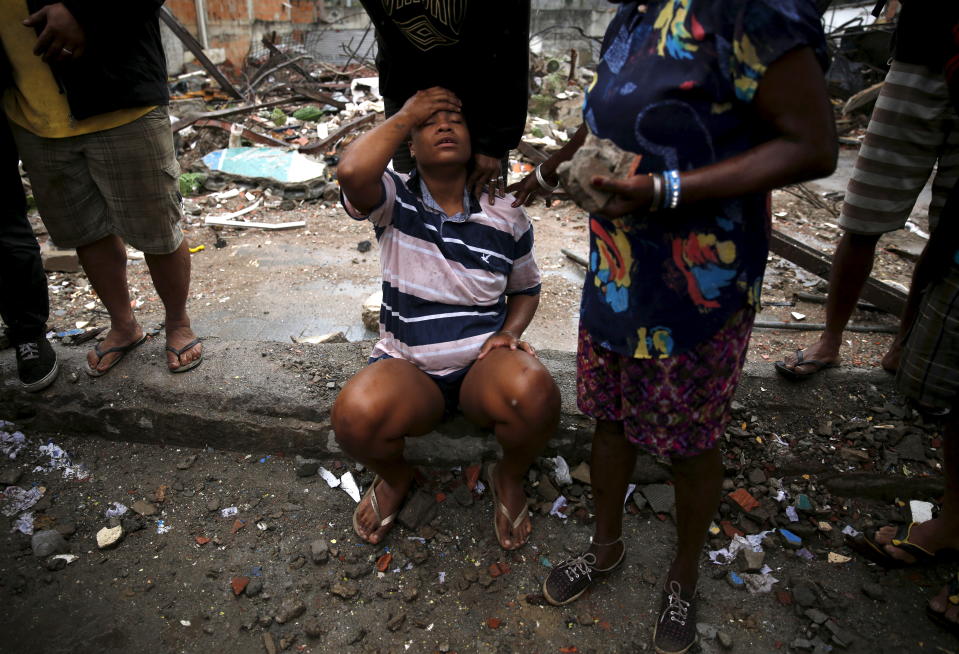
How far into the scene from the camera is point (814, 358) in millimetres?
2406

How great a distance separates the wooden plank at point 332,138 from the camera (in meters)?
6.58

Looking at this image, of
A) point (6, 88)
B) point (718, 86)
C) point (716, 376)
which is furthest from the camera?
point (6, 88)

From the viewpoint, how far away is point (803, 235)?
497 centimetres

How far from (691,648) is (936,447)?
4.24ft

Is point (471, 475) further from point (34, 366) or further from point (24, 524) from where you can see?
point (34, 366)

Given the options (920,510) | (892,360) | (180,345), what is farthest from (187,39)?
(920,510)

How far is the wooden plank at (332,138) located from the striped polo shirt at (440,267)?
5.11 meters

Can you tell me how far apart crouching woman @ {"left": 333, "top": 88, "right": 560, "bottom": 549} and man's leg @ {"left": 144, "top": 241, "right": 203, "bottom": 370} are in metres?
1.01

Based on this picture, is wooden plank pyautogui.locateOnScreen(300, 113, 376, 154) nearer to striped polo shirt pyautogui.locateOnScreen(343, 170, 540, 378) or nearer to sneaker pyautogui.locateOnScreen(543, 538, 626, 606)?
striped polo shirt pyautogui.locateOnScreen(343, 170, 540, 378)

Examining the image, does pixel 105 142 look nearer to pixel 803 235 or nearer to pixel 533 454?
pixel 533 454

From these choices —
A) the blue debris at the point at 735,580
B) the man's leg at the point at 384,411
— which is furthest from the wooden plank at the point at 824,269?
the man's leg at the point at 384,411

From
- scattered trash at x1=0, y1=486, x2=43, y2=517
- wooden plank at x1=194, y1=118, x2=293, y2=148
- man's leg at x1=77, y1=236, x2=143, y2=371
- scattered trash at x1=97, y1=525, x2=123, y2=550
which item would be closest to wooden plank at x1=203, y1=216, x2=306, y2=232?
wooden plank at x1=194, y1=118, x2=293, y2=148

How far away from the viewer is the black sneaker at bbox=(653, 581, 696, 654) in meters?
1.72

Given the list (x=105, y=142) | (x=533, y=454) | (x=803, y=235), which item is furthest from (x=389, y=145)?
(x=803, y=235)
